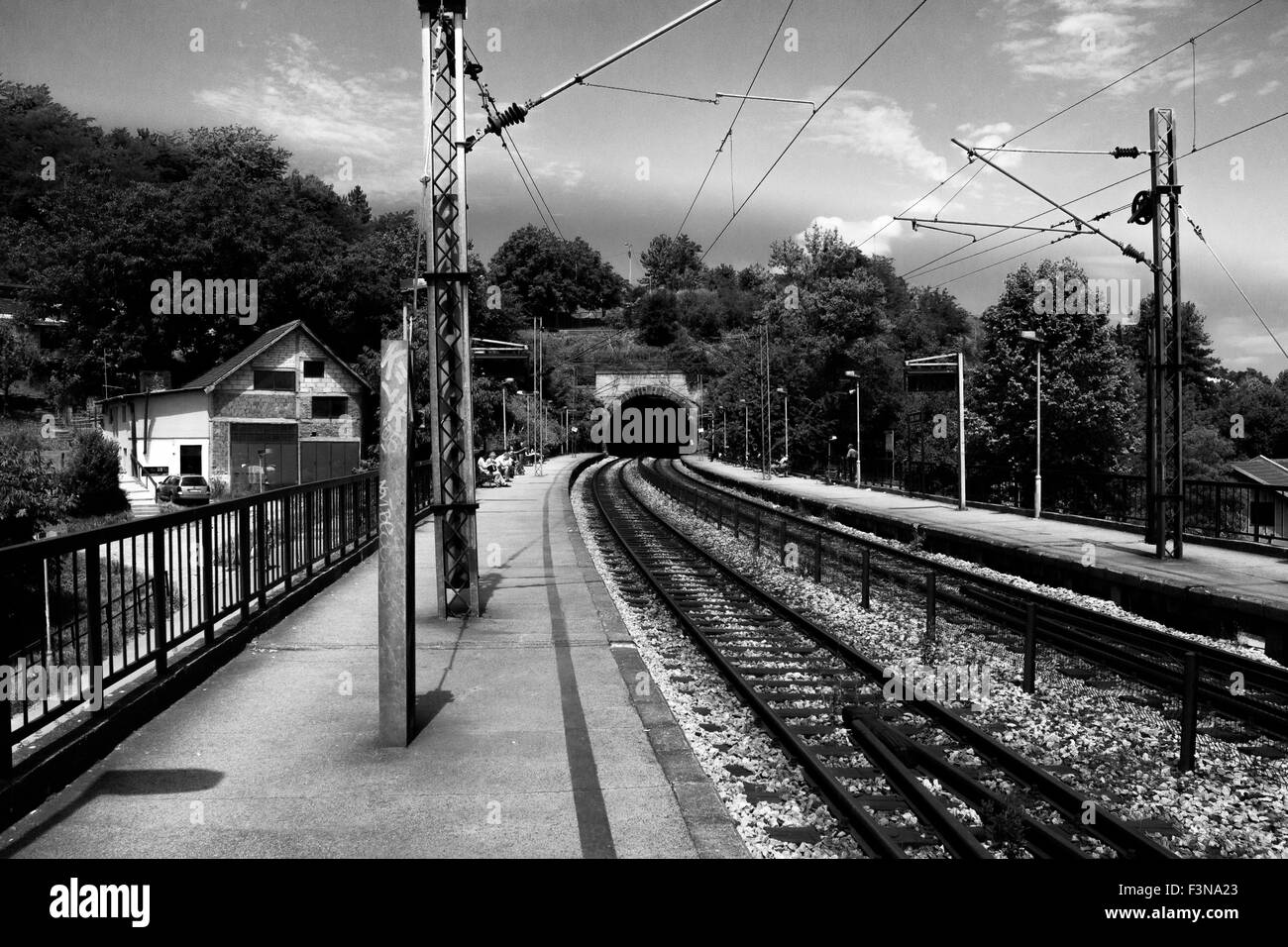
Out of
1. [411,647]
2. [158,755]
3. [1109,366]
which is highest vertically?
[1109,366]

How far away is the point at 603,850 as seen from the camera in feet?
15.4

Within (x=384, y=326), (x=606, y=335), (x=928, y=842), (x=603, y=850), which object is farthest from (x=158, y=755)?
(x=606, y=335)

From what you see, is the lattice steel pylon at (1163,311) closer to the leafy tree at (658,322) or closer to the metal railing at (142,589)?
the metal railing at (142,589)

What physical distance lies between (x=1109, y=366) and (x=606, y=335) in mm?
88115

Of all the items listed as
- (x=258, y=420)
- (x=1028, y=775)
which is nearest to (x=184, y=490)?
(x=258, y=420)

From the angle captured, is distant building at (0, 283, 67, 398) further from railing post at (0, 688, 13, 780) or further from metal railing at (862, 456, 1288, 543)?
railing post at (0, 688, 13, 780)

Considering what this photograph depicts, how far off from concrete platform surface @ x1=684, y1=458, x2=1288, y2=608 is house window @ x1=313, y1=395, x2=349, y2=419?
1132 inches

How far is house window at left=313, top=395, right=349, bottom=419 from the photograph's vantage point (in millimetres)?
49375

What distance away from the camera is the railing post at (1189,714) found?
695 centimetres

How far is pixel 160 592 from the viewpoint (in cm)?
696

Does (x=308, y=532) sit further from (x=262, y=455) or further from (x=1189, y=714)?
(x=262, y=455)

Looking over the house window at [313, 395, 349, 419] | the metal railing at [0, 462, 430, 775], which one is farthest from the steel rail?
the house window at [313, 395, 349, 419]
